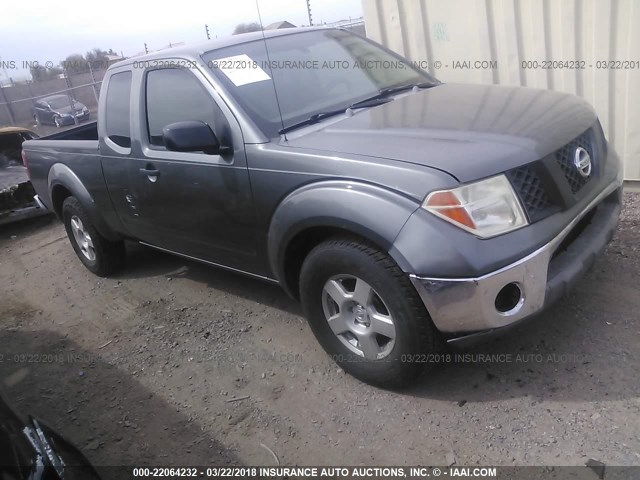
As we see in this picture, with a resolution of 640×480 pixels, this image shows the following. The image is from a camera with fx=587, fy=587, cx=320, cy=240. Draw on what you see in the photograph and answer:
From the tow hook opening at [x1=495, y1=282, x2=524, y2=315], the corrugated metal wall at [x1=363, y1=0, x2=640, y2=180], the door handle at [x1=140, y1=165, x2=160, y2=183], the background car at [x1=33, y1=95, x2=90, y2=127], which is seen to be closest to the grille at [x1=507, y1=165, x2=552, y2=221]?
the tow hook opening at [x1=495, y1=282, x2=524, y2=315]

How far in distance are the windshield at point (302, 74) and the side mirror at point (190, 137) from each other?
0.26 m

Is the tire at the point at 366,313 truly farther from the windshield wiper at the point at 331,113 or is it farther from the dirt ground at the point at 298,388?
the windshield wiper at the point at 331,113

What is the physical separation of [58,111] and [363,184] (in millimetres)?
17888

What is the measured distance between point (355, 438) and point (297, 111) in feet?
6.01

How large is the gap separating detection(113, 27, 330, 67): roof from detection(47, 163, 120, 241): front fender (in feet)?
4.04

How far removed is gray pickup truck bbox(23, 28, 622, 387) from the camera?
8.43ft

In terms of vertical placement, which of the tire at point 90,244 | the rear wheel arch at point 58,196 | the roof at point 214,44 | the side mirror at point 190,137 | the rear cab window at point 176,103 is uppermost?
the roof at point 214,44

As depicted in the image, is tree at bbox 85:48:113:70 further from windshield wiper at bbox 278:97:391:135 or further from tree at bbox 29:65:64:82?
windshield wiper at bbox 278:97:391:135

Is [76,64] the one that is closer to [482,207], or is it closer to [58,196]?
[58,196]

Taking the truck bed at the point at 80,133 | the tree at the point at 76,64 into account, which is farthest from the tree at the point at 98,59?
the truck bed at the point at 80,133

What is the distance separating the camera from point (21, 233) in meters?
7.51

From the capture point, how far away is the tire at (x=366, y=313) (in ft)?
8.87

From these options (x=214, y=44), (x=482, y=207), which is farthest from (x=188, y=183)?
(x=482, y=207)

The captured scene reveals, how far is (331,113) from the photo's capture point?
343cm
